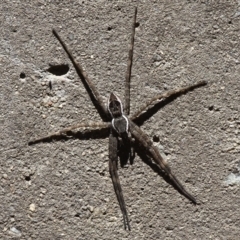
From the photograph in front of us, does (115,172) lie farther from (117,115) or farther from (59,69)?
(59,69)

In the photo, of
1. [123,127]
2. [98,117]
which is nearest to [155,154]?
[123,127]

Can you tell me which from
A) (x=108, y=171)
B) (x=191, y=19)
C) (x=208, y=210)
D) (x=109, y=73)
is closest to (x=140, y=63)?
(x=109, y=73)

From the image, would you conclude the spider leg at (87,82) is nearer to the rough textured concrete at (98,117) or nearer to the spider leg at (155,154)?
the rough textured concrete at (98,117)

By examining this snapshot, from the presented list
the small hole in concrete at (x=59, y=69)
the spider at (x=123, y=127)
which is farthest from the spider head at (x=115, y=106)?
the small hole in concrete at (x=59, y=69)

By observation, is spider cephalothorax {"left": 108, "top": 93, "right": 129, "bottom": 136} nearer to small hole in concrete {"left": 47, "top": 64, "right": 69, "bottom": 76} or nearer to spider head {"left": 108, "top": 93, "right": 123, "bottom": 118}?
spider head {"left": 108, "top": 93, "right": 123, "bottom": 118}

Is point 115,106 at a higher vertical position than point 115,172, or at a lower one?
higher

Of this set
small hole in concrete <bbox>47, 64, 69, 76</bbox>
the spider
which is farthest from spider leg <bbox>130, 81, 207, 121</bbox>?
small hole in concrete <bbox>47, 64, 69, 76</bbox>

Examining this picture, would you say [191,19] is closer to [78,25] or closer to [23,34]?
[78,25]
